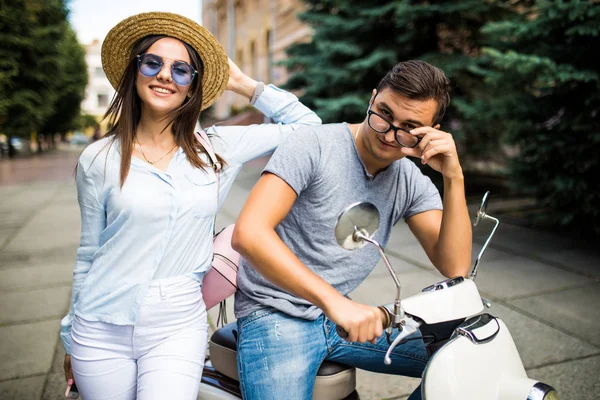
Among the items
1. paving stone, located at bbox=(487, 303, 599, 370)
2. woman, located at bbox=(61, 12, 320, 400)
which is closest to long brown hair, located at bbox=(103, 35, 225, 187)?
woman, located at bbox=(61, 12, 320, 400)

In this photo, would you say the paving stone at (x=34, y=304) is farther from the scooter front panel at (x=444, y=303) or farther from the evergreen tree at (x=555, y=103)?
the evergreen tree at (x=555, y=103)

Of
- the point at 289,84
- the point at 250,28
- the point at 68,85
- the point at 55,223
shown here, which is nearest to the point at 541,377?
the point at 55,223

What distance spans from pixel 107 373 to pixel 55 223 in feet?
24.3

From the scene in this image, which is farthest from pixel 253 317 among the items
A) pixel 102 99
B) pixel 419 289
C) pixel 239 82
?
→ pixel 102 99

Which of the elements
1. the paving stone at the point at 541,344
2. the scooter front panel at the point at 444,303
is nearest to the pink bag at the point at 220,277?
the scooter front panel at the point at 444,303

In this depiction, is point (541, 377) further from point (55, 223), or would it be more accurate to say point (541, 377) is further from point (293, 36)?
point (293, 36)

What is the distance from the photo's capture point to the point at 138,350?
5.78 ft

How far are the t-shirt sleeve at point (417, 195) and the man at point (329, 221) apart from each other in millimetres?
11

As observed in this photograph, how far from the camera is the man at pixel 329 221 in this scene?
1658mm

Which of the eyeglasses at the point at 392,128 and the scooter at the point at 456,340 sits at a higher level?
the eyeglasses at the point at 392,128

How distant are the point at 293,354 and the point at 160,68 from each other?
1110mm

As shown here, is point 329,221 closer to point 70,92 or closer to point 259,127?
point 259,127

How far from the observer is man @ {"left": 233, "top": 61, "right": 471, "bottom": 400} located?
1658mm

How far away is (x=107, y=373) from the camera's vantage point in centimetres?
175
